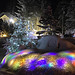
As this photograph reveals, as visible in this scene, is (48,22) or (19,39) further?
(48,22)

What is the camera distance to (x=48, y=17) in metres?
13.3

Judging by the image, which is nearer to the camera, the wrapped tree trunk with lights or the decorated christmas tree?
the decorated christmas tree

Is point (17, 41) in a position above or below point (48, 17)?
below

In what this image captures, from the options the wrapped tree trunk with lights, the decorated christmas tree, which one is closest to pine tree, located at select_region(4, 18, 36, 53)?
the decorated christmas tree

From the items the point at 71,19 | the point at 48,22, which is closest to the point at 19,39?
the point at 48,22

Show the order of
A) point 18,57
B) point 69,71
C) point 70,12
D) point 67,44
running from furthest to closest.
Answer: point 70,12 < point 67,44 < point 18,57 < point 69,71

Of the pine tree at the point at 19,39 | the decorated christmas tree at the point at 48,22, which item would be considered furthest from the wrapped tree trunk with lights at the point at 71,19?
the pine tree at the point at 19,39

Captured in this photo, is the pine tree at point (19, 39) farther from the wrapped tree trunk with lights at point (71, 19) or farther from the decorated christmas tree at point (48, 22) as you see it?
the wrapped tree trunk with lights at point (71, 19)

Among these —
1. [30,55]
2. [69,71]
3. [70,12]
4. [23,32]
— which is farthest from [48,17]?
[69,71]

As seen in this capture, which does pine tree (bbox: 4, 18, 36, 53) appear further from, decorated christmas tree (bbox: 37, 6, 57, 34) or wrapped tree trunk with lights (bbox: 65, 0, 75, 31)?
wrapped tree trunk with lights (bbox: 65, 0, 75, 31)

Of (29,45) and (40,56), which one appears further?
(29,45)

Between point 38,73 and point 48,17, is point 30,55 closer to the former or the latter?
point 38,73

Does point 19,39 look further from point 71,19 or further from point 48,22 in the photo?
point 71,19

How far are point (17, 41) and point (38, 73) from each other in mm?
4708
